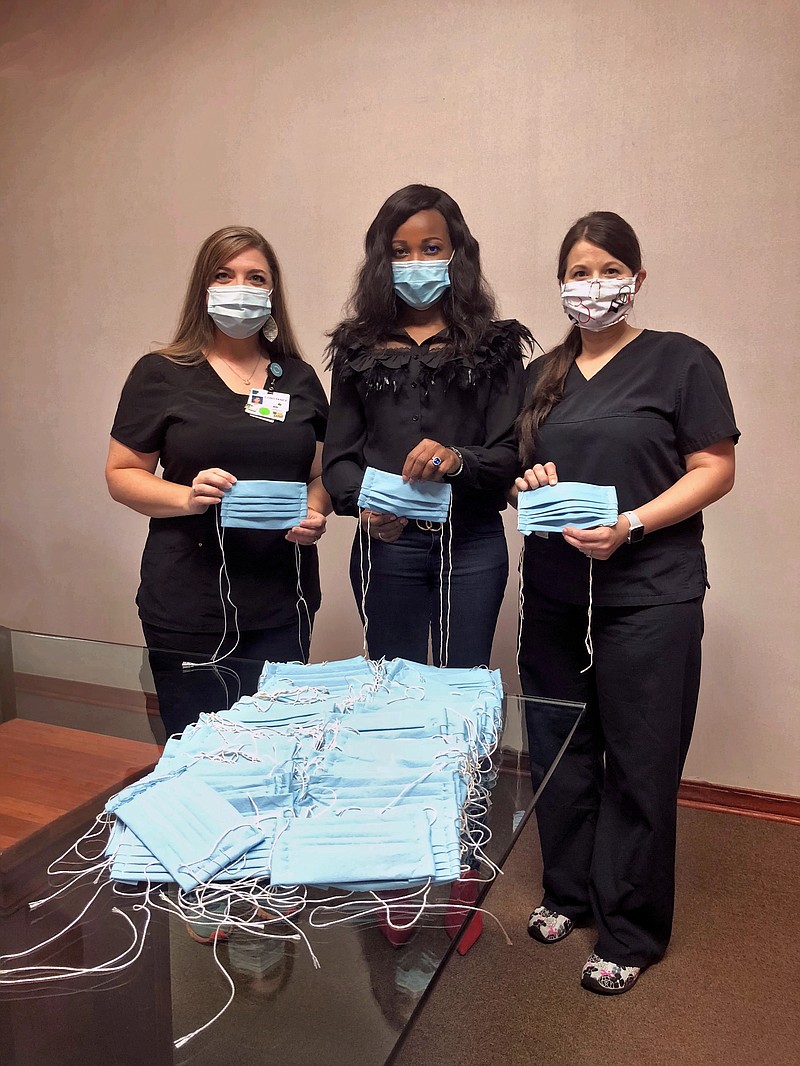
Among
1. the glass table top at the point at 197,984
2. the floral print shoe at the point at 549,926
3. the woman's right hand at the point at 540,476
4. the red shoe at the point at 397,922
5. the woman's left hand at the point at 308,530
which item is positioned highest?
the woman's right hand at the point at 540,476

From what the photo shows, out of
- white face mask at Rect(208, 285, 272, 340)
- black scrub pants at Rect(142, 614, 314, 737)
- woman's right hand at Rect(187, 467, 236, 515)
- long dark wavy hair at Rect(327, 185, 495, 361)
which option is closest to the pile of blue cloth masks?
black scrub pants at Rect(142, 614, 314, 737)

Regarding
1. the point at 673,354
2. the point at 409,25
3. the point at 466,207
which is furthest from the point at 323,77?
the point at 673,354

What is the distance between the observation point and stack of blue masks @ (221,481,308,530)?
1757mm

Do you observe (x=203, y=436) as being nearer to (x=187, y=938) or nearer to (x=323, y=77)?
(x=187, y=938)

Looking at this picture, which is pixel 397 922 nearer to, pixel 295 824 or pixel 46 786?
pixel 295 824

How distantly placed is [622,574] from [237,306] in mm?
1076

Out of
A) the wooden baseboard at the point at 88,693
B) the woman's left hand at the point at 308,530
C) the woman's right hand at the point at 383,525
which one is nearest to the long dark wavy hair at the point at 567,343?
the woman's right hand at the point at 383,525

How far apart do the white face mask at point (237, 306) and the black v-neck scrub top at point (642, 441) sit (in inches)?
29.0

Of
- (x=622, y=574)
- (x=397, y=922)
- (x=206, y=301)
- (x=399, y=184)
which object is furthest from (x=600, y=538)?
(x=399, y=184)

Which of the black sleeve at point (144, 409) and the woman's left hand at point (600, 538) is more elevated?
the black sleeve at point (144, 409)

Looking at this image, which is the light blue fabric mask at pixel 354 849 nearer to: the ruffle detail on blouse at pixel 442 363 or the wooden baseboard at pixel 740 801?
the ruffle detail on blouse at pixel 442 363

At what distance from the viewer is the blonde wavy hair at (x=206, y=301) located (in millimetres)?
1907

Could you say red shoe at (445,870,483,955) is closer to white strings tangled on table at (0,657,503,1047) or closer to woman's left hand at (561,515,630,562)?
white strings tangled on table at (0,657,503,1047)

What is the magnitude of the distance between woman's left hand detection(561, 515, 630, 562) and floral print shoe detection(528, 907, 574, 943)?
1.01m
